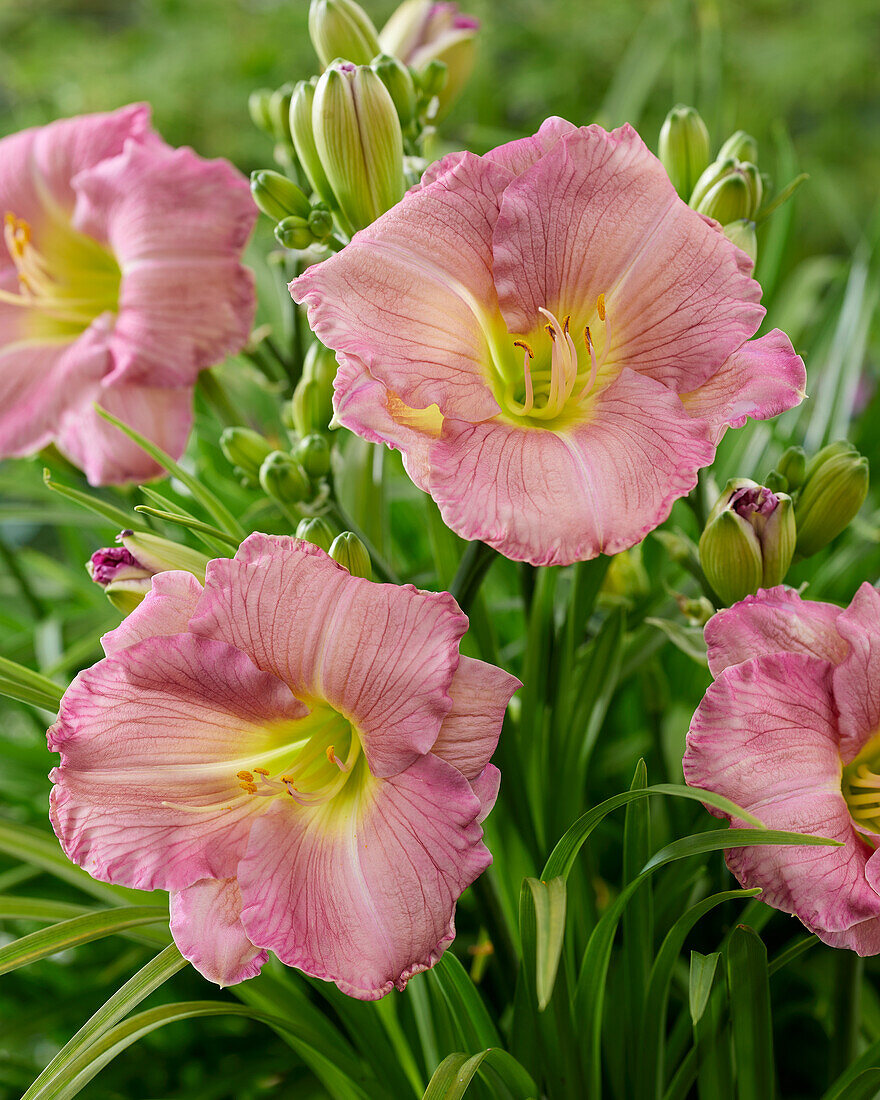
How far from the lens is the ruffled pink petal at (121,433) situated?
502 millimetres

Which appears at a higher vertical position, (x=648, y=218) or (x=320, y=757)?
(x=648, y=218)

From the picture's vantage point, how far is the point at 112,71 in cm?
192

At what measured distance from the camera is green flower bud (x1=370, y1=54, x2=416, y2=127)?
446 mm

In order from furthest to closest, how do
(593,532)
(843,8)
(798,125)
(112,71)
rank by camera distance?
(798,125), (843,8), (112,71), (593,532)

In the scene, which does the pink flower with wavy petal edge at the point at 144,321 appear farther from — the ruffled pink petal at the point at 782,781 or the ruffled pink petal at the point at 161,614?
the ruffled pink petal at the point at 782,781

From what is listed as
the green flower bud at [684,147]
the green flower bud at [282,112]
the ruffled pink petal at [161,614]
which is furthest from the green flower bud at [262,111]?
the ruffled pink petal at [161,614]

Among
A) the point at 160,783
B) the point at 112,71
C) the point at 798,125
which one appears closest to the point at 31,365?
the point at 160,783

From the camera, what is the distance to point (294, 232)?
1.44 feet

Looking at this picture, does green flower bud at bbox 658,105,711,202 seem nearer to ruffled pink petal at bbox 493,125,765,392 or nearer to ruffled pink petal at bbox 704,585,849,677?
ruffled pink petal at bbox 493,125,765,392

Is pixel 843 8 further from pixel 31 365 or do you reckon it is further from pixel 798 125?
pixel 31 365

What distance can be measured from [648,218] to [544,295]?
2.0 inches

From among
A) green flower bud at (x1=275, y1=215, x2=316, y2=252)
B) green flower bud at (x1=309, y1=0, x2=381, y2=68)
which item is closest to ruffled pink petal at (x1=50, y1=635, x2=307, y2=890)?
green flower bud at (x1=275, y1=215, x2=316, y2=252)

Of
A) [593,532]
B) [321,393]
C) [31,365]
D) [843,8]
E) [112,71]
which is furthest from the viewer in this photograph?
[843,8]

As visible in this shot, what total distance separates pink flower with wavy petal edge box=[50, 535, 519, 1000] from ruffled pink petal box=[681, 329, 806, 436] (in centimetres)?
13
